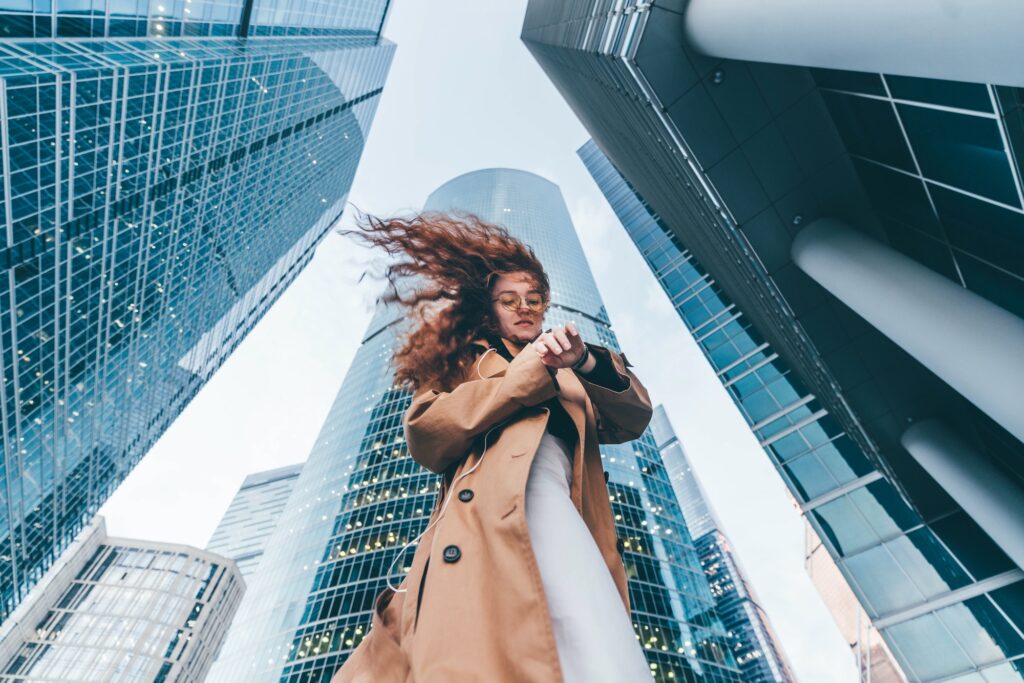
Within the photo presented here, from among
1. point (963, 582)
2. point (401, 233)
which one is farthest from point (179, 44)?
point (963, 582)

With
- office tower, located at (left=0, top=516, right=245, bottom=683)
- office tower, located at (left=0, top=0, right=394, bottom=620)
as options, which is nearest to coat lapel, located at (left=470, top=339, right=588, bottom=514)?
office tower, located at (left=0, top=0, right=394, bottom=620)

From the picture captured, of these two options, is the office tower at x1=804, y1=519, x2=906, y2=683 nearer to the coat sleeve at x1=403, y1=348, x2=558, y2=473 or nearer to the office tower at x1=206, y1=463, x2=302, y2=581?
the coat sleeve at x1=403, y1=348, x2=558, y2=473

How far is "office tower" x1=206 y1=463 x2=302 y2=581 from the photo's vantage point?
11762 centimetres

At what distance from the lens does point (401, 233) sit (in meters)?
3.22

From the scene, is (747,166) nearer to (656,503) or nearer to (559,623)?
(559,623)

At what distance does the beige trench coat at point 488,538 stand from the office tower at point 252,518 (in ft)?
425

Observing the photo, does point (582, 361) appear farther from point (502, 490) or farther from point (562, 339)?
point (502, 490)

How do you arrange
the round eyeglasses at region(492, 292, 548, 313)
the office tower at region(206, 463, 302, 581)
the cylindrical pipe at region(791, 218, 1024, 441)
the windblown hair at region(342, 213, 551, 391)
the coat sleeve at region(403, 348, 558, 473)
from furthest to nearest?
the office tower at region(206, 463, 302, 581)
the cylindrical pipe at region(791, 218, 1024, 441)
the round eyeglasses at region(492, 292, 548, 313)
the windblown hair at region(342, 213, 551, 391)
the coat sleeve at region(403, 348, 558, 473)

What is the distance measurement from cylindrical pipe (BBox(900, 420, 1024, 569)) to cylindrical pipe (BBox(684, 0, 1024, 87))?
10.3 meters

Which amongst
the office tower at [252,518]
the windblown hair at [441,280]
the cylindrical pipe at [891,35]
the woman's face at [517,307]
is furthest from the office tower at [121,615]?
the cylindrical pipe at [891,35]

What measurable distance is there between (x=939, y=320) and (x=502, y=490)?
261 inches

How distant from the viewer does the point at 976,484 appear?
9.91 m

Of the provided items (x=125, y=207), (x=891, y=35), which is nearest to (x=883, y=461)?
(x=891, y=35)

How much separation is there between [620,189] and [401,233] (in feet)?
108
